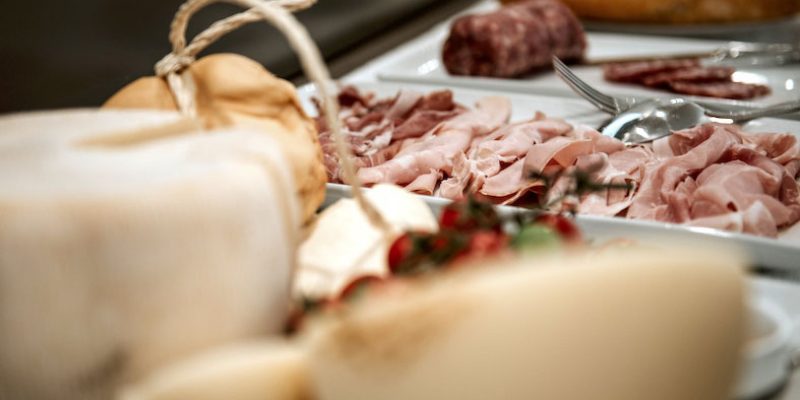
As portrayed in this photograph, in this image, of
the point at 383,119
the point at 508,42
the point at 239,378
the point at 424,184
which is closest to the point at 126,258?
the point at 239,378

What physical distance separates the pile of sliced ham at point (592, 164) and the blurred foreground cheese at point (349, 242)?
6.7 inches

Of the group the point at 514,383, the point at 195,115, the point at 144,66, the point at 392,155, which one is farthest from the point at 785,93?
the point at 514,383

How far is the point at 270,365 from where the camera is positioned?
568 millimetres

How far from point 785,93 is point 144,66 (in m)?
1.16

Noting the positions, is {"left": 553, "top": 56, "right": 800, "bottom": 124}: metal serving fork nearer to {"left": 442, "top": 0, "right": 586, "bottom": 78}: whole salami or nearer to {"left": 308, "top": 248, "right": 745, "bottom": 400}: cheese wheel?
{"left": 442, "top": 0, "right": 586, "bottom": 78}: whole salami

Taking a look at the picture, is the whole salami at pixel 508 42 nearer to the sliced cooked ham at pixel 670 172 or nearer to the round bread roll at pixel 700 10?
the round bread roll at pixel 700 10

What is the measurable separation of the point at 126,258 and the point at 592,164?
69cm

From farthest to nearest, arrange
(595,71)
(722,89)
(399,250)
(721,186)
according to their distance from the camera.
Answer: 1. (595,71)
2. (722,89)
3. (721,186)
4. (399,250)

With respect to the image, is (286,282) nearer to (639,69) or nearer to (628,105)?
(628,105)

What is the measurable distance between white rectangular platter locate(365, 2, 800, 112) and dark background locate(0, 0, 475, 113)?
0.49 ft

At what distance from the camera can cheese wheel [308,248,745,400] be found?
0.52 meters

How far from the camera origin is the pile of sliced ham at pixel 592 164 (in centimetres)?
108

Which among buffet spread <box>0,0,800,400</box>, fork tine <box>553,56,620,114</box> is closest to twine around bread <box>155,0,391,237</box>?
buffet spread <box>0,0,800,400</box>

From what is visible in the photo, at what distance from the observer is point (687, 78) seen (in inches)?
67.7
